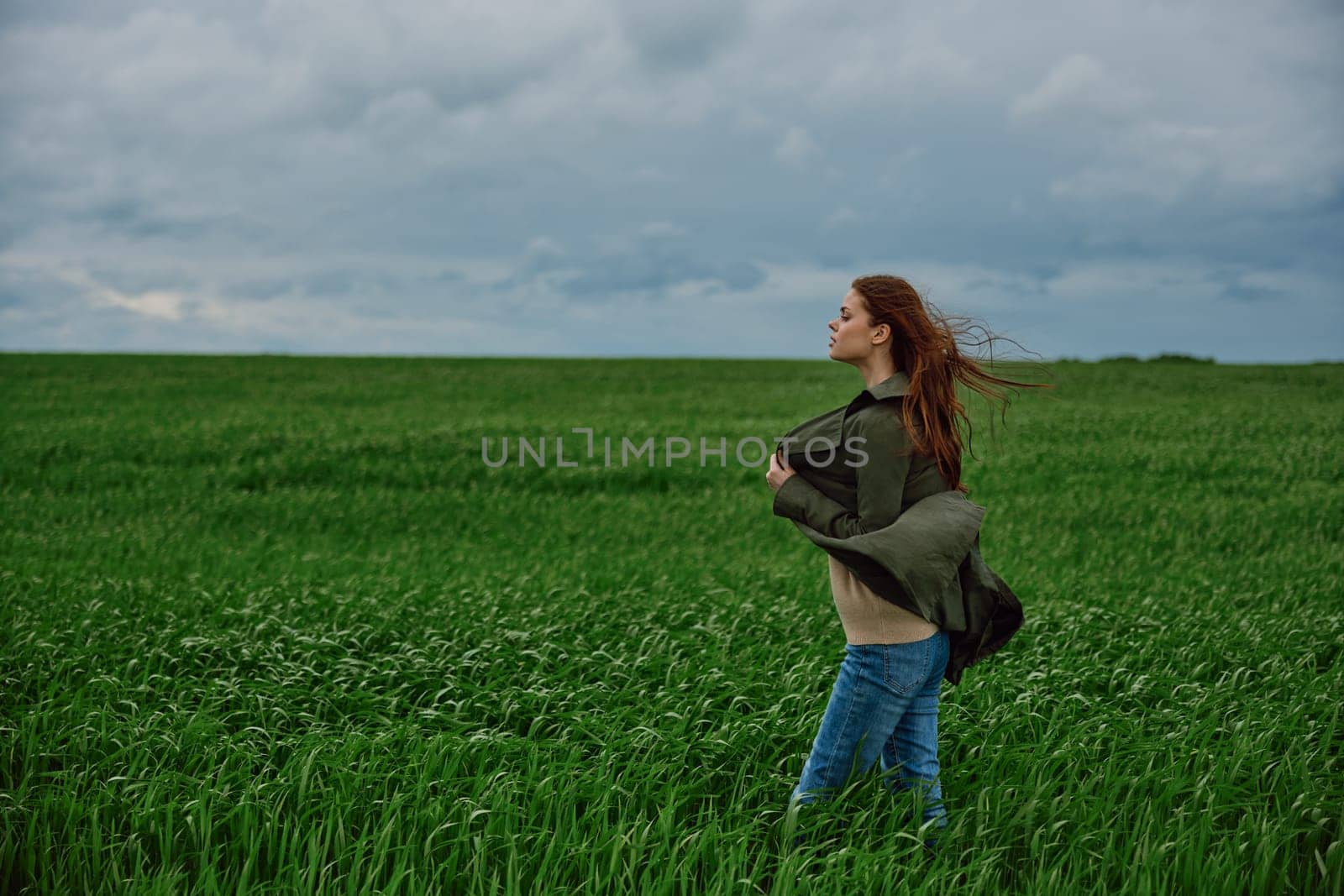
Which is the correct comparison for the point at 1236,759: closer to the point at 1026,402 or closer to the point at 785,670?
the point at 785,670

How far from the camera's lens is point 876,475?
3.43m

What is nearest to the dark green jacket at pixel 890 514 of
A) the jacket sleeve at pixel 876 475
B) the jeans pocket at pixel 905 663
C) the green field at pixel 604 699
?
the jacket sleeve at pixel 876 475

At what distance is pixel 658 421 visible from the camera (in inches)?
882

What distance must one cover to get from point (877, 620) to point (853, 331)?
1160mm

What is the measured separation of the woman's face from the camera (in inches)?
141

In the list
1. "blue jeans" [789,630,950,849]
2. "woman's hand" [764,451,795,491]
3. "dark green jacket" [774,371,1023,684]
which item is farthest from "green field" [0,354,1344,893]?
"woman's hand" [764,451,795,491]

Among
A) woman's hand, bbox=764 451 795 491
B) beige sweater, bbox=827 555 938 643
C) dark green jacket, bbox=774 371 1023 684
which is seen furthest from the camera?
woman's hand, bbox=764 451 795 491

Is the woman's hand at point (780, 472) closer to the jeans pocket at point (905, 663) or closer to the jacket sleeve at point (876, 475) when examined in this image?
the jacket sleeve at point (876, 475)

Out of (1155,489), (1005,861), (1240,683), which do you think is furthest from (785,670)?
(1155,489)

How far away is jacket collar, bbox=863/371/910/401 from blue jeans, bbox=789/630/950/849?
3.23ft

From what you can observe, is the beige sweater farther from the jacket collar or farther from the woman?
the jacket collar

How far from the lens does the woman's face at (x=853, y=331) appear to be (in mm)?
3590

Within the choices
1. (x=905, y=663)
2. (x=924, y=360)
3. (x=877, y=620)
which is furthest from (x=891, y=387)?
(x=905, y=663)

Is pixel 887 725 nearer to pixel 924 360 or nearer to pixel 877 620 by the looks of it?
pixel 877 620
